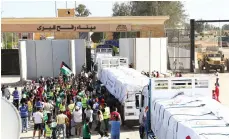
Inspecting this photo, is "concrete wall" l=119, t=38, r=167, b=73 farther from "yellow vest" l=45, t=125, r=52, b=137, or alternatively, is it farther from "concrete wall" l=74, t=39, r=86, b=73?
"yellow vest" l=45, t=125, r=52, b=137

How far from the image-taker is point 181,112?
10.0 m

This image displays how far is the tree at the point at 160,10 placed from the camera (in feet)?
239

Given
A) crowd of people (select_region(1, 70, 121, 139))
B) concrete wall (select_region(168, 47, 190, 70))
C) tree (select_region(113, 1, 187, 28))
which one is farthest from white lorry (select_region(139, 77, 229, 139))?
tree (select_region(113, 1, 187, 28))

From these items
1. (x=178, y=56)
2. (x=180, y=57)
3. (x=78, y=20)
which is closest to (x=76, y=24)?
(x=78, y=20)

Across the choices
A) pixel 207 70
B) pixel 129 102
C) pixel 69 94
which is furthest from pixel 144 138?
pixel 207 70

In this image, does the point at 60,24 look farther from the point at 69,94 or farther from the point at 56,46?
the point at 69,94

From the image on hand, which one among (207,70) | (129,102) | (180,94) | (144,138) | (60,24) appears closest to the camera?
(180,94)

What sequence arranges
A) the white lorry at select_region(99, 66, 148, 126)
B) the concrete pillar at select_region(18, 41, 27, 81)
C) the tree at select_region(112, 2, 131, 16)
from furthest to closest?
1. the tree at select_region(112, 2, 131, 16)
2. the concrete pillar at select_region(18, 41, 27, 81)
3. the white lorry at select_region(99, 66, 148, 126)

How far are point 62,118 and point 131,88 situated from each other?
3.26 meters

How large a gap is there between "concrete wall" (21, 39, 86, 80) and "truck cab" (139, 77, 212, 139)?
19.9 metres

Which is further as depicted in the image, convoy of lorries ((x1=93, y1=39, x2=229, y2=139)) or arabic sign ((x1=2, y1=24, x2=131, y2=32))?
arabic sign ((x1=2, y1=24, x2=131, y2=32))

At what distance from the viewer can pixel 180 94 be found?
1277cm

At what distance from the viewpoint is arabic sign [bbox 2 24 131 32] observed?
42750 mm

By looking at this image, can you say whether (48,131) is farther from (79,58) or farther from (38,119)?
(79,58)
